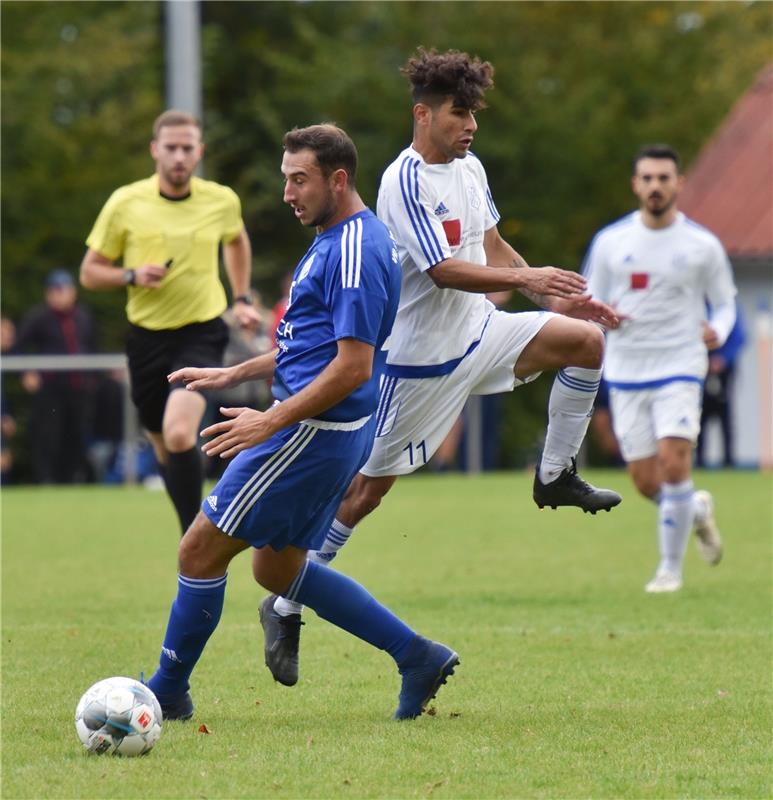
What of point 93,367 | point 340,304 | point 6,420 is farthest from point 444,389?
point 6,420

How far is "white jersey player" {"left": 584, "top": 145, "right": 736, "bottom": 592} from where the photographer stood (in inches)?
428

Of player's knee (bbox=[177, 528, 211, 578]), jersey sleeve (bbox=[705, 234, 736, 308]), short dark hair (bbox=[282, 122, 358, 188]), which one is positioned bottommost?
player's knee (bbox=[177, 528, 211, 578])

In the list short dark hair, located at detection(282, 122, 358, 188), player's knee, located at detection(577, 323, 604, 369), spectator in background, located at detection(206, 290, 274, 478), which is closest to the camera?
short dark hair, located at detection(282, 122, 358, 188)

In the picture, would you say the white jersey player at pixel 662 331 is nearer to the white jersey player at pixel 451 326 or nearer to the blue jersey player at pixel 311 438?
the white jersey player at pixel 451 326

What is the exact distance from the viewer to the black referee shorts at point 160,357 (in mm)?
10008

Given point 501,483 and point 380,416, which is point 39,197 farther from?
point 380,416

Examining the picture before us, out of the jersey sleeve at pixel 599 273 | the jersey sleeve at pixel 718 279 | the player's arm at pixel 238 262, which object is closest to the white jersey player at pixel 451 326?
the player's arm at pixel 238 262

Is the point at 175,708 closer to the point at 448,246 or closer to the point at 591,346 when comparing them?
the point at 448,246

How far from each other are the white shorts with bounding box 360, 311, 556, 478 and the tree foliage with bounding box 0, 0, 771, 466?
21663 millimetres

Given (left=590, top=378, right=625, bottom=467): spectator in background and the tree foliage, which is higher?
the tree foliage

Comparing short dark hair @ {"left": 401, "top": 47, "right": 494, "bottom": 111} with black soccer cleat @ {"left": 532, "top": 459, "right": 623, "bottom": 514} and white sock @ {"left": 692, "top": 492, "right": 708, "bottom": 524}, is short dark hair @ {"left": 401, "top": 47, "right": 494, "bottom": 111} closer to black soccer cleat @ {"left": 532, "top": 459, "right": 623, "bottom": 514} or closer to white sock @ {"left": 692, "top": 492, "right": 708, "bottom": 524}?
black soccer cleat @ {"left": 532, "top": 459, "right": 623, "bottom": 514}

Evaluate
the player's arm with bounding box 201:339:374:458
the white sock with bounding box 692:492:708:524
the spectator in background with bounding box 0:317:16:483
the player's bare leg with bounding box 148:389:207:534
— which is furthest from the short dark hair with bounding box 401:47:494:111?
the spectator in background with bounding box 0:317:16:483

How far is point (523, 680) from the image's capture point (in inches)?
295

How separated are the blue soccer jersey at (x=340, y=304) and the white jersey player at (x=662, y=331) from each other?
191 inches
